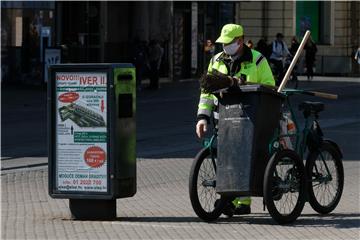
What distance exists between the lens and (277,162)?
28.0ft

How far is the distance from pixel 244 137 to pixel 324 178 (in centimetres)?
112

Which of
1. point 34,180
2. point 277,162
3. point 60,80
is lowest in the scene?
point 34,180

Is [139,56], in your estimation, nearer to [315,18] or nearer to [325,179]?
[315,18]

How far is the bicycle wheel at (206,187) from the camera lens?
8.83m

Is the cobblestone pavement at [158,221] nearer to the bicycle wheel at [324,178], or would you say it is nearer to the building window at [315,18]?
the bicycle wheel at [324,178]

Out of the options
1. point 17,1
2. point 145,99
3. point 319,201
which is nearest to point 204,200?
point 319,201

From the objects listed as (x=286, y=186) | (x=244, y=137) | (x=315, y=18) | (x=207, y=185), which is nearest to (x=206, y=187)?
(x=207, y=185)

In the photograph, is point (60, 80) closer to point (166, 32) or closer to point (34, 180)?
point (34, 180)

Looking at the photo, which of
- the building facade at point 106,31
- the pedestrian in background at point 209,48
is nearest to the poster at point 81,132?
the building facade at point 106,31

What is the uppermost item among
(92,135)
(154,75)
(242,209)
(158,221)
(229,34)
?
(229,34)

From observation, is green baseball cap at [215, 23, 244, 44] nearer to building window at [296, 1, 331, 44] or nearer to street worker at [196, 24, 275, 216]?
street worker at [196, 24, 275, 216]

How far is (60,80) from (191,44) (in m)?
26.6

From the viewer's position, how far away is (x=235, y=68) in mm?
9055

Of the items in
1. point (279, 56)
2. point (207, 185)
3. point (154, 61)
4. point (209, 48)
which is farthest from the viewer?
point (209, 48)
